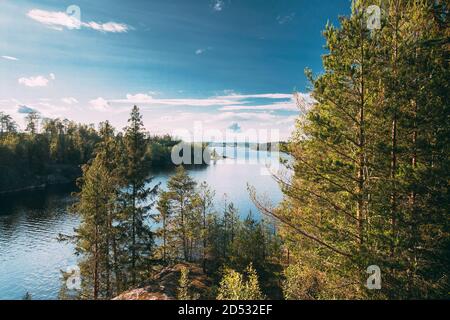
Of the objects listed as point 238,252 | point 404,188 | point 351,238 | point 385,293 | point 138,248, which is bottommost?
point 238,252

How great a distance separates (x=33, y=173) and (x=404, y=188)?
99737mm

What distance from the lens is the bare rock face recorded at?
1855cm

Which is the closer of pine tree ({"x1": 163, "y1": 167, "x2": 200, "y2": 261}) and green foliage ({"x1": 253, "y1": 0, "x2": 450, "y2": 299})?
green foliage ({"x1": 253, "y1": 0, "x2": 450, "y2": 299})

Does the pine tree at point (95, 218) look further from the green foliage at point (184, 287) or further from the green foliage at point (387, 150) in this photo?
the green foliage at point (387, 150)

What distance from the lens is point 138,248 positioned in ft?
69.7

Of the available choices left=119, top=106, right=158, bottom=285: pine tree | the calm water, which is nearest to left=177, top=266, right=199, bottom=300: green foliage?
the calm water

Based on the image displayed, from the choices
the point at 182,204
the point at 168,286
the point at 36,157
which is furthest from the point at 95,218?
the point at 36,157

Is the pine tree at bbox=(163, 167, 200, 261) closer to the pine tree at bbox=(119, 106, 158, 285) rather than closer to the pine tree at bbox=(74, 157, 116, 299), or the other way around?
the pine tree at bbox=(119, 106, 158, 285)

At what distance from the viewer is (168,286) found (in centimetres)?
2116

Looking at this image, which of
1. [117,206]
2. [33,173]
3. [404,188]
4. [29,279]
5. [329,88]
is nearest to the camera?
[404,188]

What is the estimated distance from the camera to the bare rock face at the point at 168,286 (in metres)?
18.5
